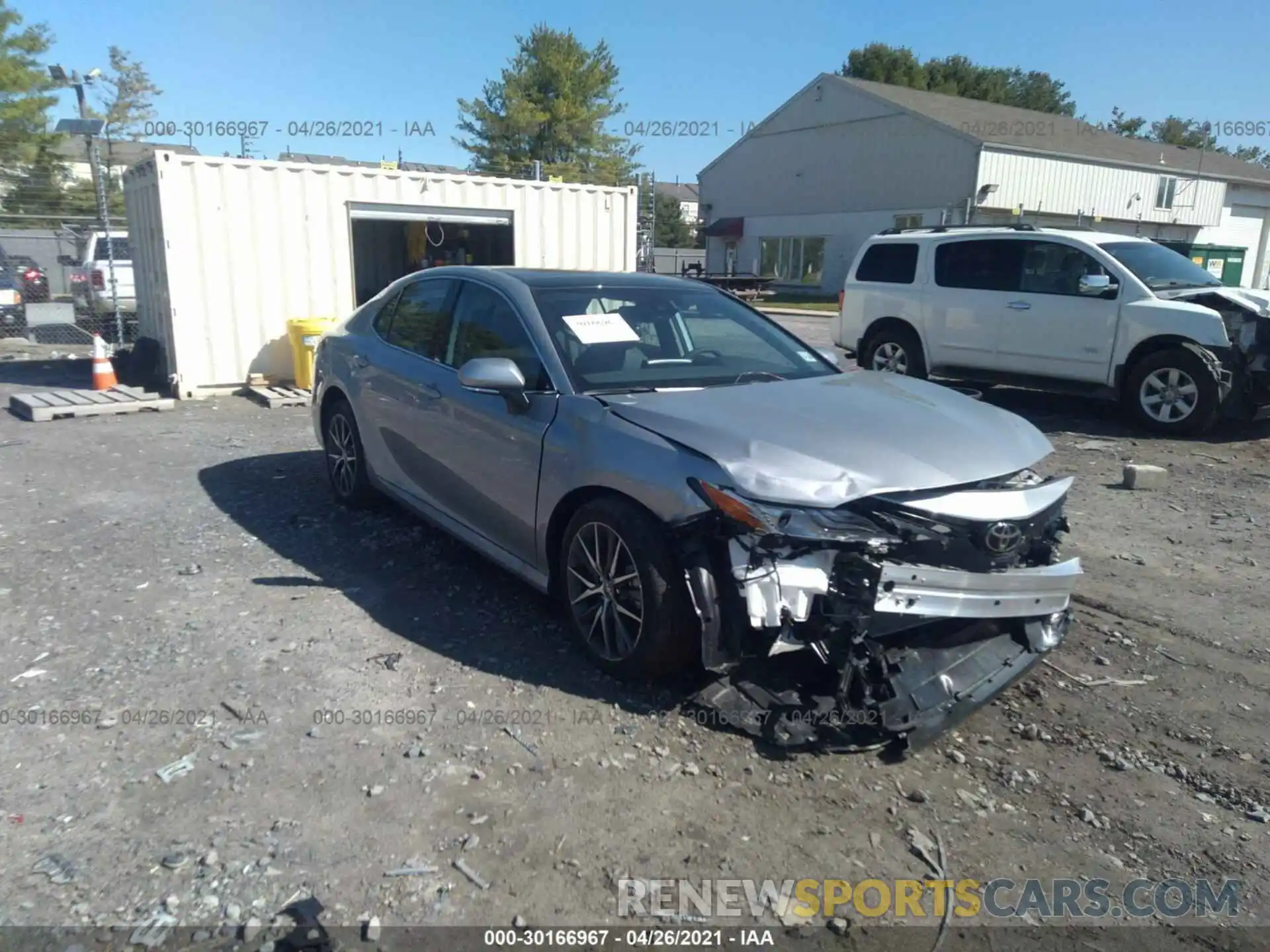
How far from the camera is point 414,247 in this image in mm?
16422

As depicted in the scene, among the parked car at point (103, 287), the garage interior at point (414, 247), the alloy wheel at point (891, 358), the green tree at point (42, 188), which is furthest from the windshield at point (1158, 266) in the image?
the green tree at point (42, 188)

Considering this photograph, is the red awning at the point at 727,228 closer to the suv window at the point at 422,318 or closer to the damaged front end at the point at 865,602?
the suv window at the point at 422,318

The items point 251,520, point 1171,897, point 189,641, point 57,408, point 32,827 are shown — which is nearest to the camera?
point 1171,897

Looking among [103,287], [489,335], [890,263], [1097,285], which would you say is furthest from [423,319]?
[103,287]

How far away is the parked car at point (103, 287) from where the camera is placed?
1540cm

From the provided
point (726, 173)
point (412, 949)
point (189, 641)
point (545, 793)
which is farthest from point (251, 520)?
point (726, 173)

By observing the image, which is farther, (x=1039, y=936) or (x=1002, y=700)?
(x=1002, y=700)

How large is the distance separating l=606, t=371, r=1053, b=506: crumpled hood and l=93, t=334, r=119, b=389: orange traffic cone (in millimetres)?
9160

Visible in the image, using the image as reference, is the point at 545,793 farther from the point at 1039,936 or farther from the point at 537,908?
the point at 1039,936

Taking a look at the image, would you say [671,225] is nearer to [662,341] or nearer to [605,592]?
[662,341]

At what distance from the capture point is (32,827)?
9.43ft

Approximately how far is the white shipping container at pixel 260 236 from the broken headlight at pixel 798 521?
6868 mm

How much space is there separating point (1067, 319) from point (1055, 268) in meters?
0.59

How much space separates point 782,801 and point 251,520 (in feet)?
14.3
